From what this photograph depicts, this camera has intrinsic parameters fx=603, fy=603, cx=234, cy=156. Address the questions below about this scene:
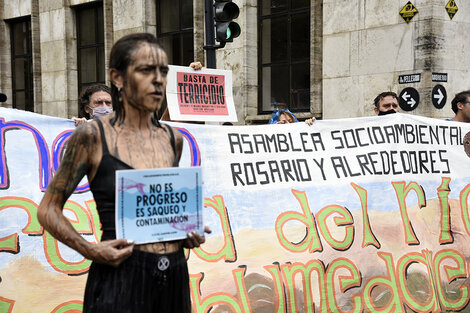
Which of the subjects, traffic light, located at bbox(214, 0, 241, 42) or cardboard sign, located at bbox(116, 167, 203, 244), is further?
traffic light, located at bbox(214, 0, 241, 42)

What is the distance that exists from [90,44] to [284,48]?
5.46 metres

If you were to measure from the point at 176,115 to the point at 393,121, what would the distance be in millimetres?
1869

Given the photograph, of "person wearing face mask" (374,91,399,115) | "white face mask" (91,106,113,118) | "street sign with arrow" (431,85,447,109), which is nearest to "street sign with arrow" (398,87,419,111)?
"street sign with arrow" (431,85,447,109)

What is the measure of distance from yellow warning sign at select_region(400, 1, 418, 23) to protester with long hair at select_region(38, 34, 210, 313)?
750 centimetres

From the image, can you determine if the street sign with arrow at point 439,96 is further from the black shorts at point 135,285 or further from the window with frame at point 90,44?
the window with frame at point 90,44

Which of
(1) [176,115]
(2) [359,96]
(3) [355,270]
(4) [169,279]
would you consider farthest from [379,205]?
(2) [359,96]

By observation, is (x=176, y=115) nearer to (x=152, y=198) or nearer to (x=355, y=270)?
(x=355, y=270)

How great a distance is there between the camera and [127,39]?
2.11 metres

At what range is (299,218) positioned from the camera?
15.1 feet

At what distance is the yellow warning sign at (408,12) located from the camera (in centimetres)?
886

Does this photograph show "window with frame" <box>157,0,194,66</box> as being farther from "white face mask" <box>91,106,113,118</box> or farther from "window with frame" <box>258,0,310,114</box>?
"white face mask" <box>91,106,113,118</box>

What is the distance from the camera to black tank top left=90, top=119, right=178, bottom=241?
207 cm

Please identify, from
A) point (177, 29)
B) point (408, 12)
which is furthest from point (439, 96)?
point (177, 29)

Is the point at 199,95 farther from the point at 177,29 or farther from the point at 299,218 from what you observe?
the point at 177,29
